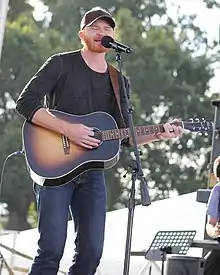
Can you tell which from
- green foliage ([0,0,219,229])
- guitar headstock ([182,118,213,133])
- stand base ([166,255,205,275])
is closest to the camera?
guitar headstock ([182,118,213,133])

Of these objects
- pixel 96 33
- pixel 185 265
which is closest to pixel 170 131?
pixel 96 33

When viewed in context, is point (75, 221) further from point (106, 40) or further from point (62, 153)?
point (106, 40)

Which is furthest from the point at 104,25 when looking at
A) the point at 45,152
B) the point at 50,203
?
the point at 50,203

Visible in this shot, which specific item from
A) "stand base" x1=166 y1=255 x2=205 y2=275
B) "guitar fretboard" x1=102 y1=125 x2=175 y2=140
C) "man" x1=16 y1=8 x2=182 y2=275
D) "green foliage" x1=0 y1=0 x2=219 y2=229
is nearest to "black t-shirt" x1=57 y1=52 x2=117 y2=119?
"man" x1=16 y1=8 x2=182 y2=275

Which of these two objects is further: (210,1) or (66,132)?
(210,1)

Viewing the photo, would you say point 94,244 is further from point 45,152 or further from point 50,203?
point 45,152

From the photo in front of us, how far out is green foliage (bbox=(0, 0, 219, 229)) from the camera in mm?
10984

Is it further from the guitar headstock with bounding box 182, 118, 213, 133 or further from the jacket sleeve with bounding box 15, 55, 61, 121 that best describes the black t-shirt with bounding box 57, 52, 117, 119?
the guitar headstock with bounding box 182, 118, 213, 133

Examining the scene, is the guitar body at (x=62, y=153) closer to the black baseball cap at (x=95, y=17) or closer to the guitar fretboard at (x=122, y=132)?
the guitar fretboard at (x=122, y=132)

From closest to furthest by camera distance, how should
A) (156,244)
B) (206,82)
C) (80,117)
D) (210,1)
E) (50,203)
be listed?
(50,203)
(80,117)
(156,244)
(210,1)
(206,82)

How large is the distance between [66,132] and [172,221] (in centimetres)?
287

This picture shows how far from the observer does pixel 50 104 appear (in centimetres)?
301

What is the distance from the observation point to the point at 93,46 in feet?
9.77

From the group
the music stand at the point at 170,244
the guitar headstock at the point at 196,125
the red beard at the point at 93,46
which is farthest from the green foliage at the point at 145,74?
the red beard at the point at 93,46
